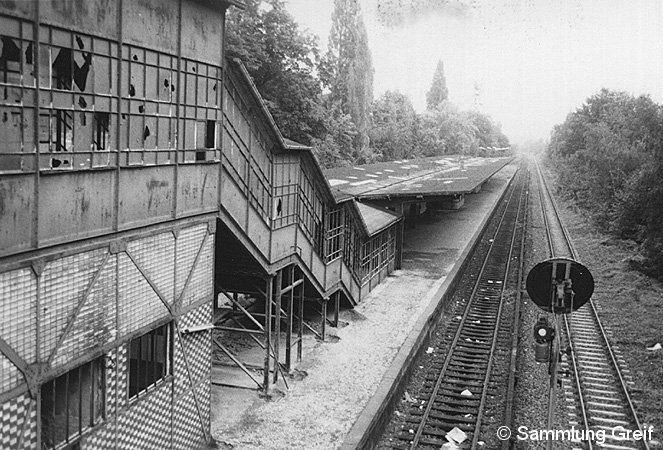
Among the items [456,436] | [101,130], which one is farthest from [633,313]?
[101,130]

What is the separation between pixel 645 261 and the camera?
23.6m

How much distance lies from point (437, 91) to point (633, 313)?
106 meters

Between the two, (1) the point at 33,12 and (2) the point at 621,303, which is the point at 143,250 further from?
(2) the point at 621,303

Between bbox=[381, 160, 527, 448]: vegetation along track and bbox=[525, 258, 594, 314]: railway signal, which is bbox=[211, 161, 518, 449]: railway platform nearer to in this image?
bbox=[381, 160, 527, 448]: vegetation along track

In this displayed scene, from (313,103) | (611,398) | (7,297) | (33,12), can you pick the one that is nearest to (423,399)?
(611,398)

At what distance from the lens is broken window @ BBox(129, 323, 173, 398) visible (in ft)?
28.9

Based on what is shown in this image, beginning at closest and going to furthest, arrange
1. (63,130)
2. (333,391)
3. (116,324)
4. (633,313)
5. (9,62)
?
1. (9,62)
2. (63,130)
3. (116,324)
4. (333,391)
5. (633,313)

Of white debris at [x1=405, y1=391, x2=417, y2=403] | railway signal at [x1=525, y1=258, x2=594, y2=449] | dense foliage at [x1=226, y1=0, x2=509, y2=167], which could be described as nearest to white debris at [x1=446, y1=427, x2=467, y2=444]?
white debris at [x1=405, y1=391, x2=417, y2=403]

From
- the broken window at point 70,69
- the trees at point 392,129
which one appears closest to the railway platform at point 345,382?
the broken window at point 70,69

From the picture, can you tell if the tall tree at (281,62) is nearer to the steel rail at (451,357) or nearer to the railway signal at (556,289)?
the steel rail at (451,357)

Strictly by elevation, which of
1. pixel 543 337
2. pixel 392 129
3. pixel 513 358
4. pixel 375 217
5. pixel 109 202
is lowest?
pixel 513 358

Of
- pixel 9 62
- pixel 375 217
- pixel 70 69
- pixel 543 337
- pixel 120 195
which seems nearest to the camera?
pixel 9 62

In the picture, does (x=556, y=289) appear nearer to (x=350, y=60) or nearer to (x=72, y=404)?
(x=72, y=404)

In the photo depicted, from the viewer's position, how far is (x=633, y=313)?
1892 centimetres
